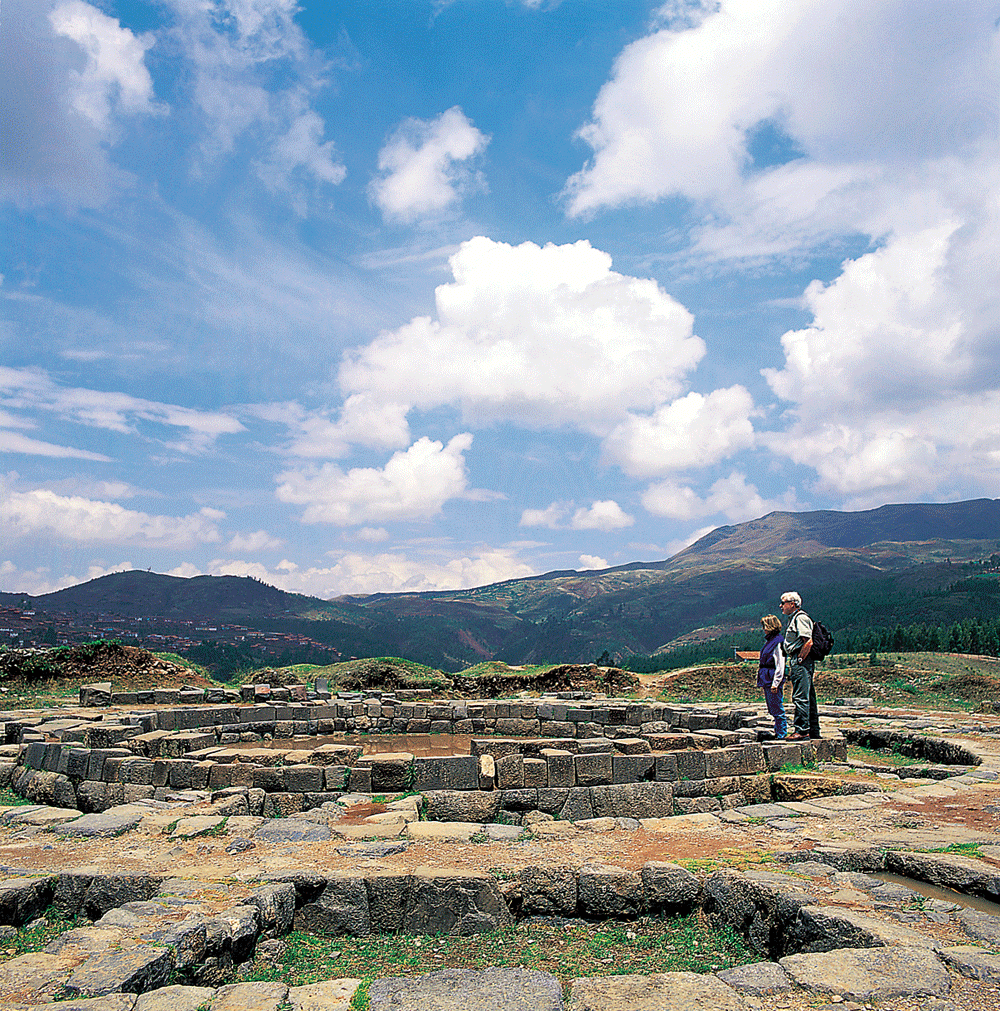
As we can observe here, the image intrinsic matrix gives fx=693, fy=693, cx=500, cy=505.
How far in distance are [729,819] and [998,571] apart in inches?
5887

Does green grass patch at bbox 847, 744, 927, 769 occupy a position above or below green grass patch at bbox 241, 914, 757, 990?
below

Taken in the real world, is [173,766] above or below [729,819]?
above

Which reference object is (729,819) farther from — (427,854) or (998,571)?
(998,571)

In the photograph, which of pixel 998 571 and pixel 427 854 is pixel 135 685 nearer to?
pixel 427 854

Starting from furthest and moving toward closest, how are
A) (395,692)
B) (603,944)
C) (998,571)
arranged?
(998,571), (395,692), (603,944)

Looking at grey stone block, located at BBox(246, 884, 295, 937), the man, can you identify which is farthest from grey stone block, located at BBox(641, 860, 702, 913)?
the man

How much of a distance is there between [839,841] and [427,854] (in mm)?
4921

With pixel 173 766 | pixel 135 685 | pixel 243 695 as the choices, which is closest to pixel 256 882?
pixel 173 766

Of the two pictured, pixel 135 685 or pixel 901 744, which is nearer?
pixel 901 744

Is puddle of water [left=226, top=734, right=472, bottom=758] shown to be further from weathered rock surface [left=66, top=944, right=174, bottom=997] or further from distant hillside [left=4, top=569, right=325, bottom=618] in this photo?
distant hillside [left=4, top=569, right=325, bottom=618]

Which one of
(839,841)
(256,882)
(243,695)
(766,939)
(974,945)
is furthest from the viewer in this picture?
(243,695)

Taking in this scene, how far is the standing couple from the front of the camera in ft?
45.9

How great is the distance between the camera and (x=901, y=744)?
614 inches

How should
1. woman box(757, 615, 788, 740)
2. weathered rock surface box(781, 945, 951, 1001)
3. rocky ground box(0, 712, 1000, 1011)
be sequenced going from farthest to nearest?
woman box(757, 615, 788, 740) < rocky ground box(0, 712, 1000, 1011) < weathered rock surface box(781, 945, 951, 1001)
